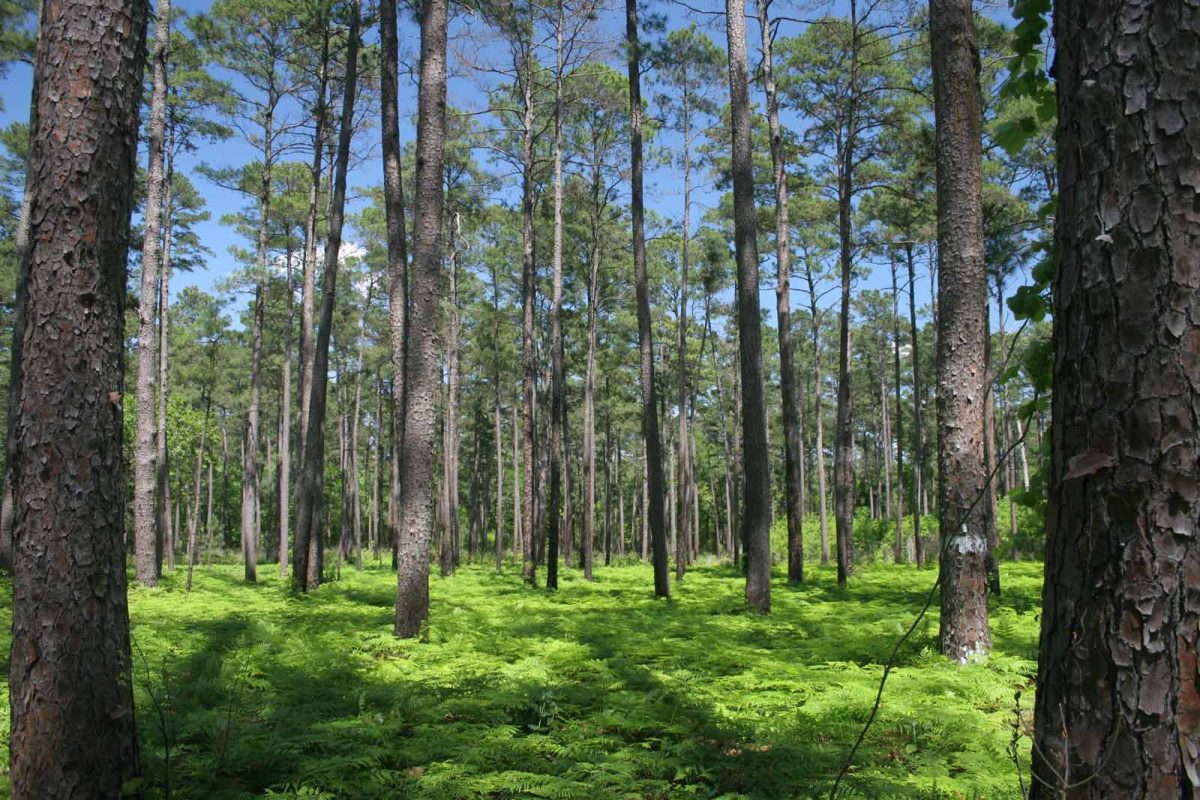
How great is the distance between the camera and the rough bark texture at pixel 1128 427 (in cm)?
138

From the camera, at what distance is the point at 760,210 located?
2009cm

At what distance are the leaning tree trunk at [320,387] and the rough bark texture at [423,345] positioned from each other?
5.47m

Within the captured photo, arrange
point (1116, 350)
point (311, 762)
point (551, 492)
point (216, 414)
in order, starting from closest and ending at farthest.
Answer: point (1116, 350)
point (311, 762)
point (551, 492)
point (216, 414)

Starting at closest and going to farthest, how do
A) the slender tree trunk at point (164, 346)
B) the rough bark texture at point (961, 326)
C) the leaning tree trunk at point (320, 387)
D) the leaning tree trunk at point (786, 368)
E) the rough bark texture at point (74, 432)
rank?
1. the rough bark texture at point (74, 432)
2. the rough bark texture at point (961, 326)
3. the leaning tree trunk at point (320, 387)
4. the leaning tree trunk at point (786, 368)
5. the slender tree trunk at point (164, 346)

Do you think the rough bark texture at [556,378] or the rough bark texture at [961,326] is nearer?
the rough bark texture at [961,326]

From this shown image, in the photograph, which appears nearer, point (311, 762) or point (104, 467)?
point (104, 467)

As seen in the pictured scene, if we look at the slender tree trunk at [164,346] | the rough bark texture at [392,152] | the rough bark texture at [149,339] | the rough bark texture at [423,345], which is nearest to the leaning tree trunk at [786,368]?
the rough bark texture at [392,152]

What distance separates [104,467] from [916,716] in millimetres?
4687

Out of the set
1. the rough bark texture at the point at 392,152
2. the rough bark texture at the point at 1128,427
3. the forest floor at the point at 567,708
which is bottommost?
the forest floor at the point at 567,708

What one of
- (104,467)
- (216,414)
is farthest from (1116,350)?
(216,414)

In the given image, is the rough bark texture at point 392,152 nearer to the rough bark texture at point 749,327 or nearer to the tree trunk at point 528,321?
the tree trunk at point 528,321

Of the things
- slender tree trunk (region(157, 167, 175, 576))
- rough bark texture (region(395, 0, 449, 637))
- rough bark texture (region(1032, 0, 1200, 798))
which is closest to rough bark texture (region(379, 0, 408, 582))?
rough bark texture (region(395, 0, 449, 637))

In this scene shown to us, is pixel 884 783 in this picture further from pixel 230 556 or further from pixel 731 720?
pixel 230 556

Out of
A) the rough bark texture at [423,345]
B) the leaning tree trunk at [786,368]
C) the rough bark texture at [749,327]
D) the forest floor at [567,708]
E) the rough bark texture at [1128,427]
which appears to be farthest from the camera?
the leaning tree trunk at [786,368]
